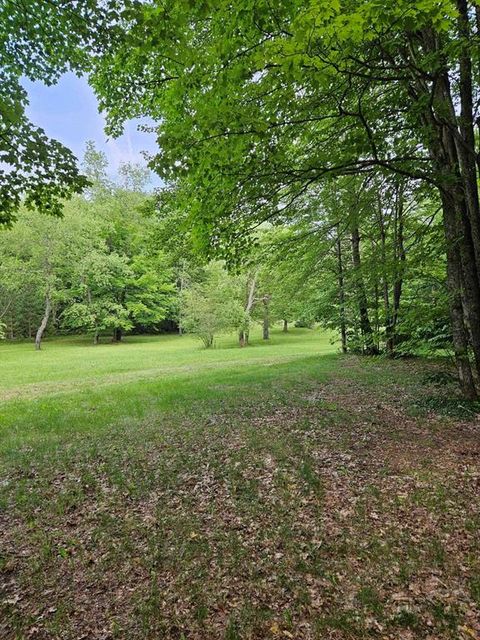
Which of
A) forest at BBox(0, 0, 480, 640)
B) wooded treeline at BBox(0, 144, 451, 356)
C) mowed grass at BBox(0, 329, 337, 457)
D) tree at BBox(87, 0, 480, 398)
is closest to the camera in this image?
forest at BBox(0, 0, 480, 640)

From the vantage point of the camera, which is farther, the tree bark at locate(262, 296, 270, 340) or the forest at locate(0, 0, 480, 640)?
the tree bark at locate(262, 296, 270, 340)

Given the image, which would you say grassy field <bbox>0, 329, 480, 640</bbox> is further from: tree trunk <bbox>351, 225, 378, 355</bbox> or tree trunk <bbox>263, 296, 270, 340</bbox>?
tree trunk <bbox>263, 296, 270, 340</bbox>

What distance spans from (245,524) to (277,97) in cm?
502

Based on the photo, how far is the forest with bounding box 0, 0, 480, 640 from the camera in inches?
114

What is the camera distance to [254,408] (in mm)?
8250

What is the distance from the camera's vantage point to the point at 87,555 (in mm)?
3438

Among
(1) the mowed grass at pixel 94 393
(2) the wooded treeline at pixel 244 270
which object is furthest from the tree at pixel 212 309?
(1) the mowed grass at pixel 94 393

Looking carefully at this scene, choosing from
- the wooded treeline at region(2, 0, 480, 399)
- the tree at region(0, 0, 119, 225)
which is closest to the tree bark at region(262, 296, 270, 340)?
the wooded treeline at region(2, 0, 480, 399)

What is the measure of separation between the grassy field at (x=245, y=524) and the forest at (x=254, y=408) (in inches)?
0.8

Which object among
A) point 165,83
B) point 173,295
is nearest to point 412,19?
point 165,83

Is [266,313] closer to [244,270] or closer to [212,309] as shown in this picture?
[212,309]

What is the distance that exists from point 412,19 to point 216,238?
141 inches

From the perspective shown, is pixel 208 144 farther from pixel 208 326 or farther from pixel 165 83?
pixel 208 326

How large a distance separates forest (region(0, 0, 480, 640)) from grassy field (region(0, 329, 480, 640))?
0.02 m
